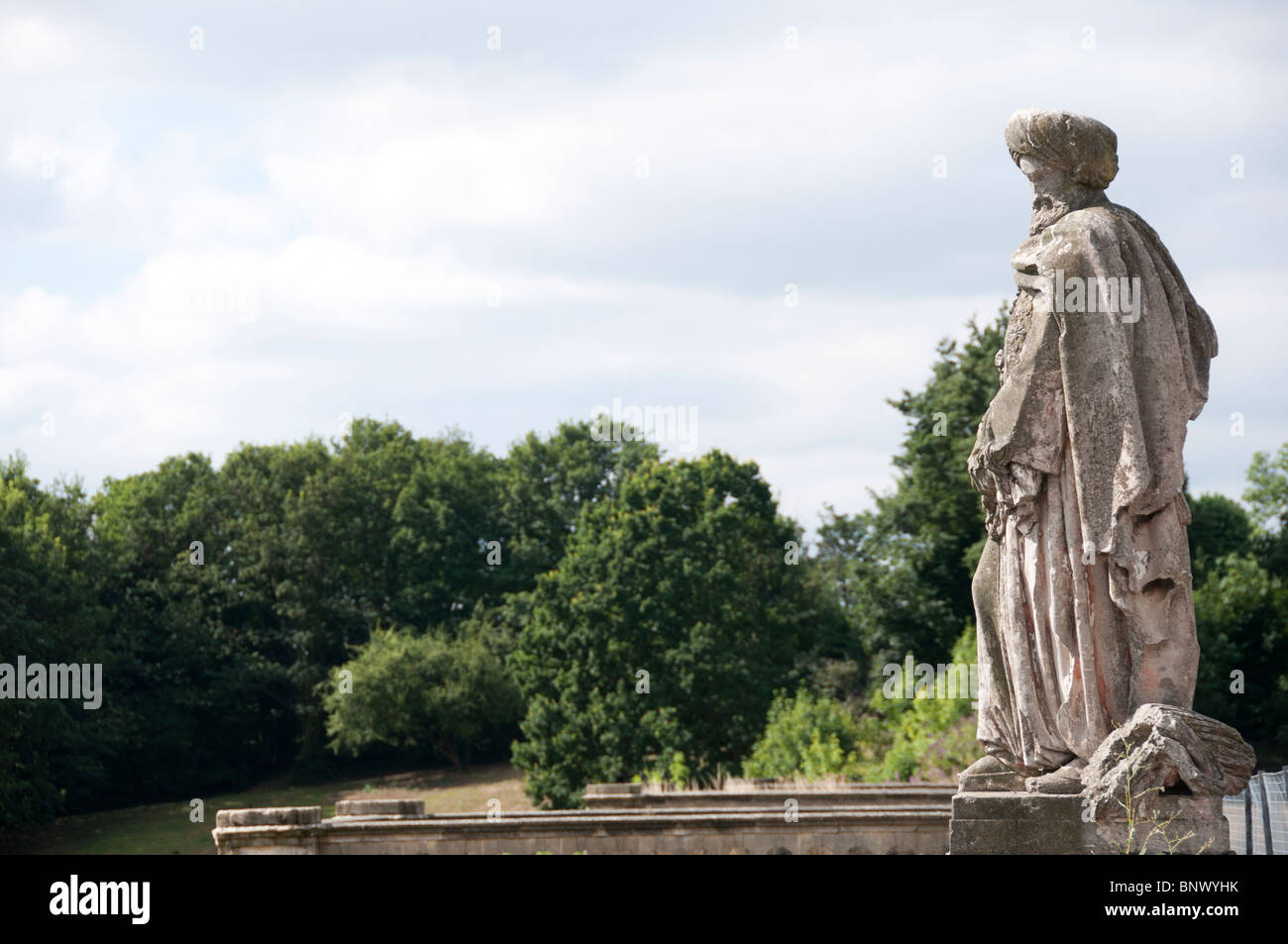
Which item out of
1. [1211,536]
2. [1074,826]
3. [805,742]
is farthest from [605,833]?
[1211,536]

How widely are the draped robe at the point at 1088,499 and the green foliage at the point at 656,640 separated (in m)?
34.2

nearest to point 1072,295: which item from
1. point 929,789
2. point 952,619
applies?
point 929,789

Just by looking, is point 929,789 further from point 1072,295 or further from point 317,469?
point 317,469

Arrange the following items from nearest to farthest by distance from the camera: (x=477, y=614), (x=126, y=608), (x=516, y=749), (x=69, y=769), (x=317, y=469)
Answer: (x=516, y=749) → (x=69, y=769) → (x=126, y=608) → (x=477, y=614) → (x=317, y=469)

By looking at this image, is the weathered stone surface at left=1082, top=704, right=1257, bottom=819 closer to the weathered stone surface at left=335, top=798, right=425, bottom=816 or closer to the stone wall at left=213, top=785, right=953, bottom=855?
the stone wall at left=213, top=785, right=953, bottom=855

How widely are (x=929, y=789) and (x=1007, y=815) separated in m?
12.5

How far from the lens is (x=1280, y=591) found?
3800 centimetres

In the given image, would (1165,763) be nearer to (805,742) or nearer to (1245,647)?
(805,742)

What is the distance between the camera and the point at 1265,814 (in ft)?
30.2

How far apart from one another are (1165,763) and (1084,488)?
1.30 m

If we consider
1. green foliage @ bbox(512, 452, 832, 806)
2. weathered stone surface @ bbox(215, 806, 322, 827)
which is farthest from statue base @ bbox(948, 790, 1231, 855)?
green foliage @ bbox(512, 452, 832, 806)

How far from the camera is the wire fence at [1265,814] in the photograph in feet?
29.7
